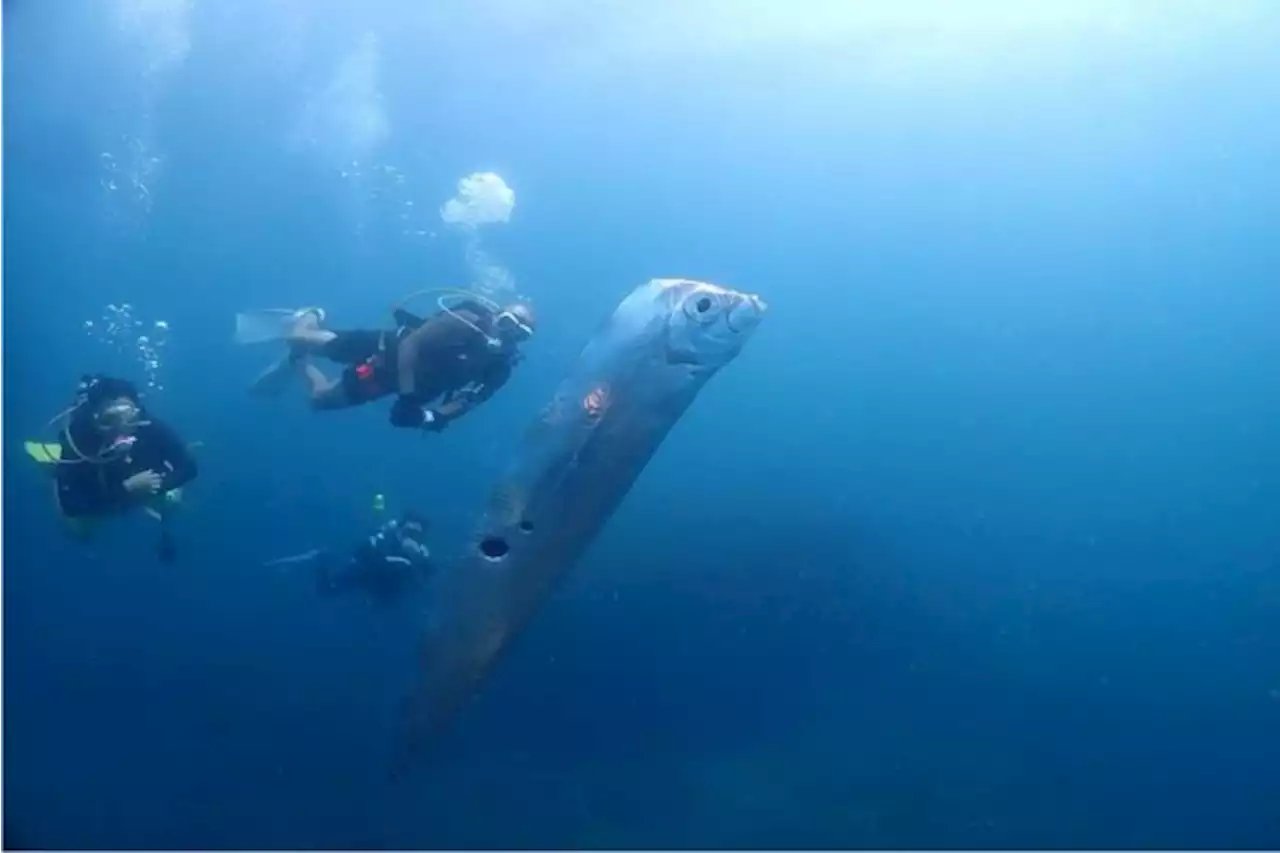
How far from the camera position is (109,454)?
619cm

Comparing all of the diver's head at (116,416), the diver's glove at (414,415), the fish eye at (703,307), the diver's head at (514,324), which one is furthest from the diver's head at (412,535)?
the fish eye at (703,307)

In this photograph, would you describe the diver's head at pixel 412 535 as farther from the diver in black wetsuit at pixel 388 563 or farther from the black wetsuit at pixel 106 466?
the black wetsuit at pixel 106 466

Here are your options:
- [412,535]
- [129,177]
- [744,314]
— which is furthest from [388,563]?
[129,177]

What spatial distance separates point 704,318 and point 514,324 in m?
1.26

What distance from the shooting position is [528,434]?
188 inches

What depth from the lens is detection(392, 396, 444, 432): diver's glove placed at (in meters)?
5.17

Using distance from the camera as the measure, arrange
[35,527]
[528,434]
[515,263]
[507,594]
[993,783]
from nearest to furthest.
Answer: [528,434] → [507,594] → [993,783] → [35,527] → [515,263]

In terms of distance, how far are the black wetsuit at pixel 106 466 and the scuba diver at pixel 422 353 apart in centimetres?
148

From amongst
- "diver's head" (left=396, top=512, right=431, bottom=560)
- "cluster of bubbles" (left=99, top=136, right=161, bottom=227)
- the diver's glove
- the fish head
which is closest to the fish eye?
the fish head

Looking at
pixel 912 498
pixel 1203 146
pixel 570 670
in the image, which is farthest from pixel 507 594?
pixel 1203 146

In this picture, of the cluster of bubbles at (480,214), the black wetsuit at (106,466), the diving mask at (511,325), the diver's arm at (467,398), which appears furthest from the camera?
the cluster of bubbles at (480,214)

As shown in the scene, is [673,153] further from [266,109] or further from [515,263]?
[266,109]

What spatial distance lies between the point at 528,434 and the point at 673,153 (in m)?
13.2

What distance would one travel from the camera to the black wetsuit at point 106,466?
6281 mm
